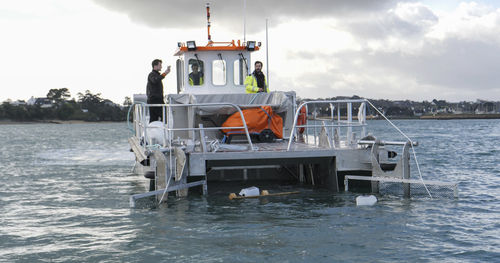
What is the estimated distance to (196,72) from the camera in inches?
579

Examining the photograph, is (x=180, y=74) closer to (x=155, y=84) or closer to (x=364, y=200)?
(x=155, y=84)

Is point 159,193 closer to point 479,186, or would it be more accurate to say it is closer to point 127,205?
point 127,205

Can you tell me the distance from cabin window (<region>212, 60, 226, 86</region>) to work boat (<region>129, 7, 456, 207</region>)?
0.03 meters

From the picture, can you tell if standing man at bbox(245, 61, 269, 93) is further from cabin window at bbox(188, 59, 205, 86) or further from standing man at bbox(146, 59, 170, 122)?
standing man at bbox(146, 59, 170, 122)

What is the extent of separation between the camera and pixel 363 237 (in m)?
7.93

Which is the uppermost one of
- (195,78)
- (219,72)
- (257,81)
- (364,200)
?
(219,72)

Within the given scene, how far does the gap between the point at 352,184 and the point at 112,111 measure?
132 metres

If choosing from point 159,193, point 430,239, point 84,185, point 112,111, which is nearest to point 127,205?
point 159,193

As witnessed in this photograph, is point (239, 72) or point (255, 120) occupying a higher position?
point (239, 72)

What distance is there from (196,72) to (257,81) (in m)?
1.95

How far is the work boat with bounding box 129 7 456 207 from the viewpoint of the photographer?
10281 millimetres

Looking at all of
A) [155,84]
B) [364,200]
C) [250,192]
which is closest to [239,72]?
[155,84]

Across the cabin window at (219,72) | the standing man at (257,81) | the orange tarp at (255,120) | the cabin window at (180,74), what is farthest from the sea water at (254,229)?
the cabin window at (180,74)

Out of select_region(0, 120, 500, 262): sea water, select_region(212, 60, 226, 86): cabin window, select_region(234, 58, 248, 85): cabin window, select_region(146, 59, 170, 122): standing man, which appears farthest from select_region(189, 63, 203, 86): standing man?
select_region(0, 120, 500, 262): sea water
